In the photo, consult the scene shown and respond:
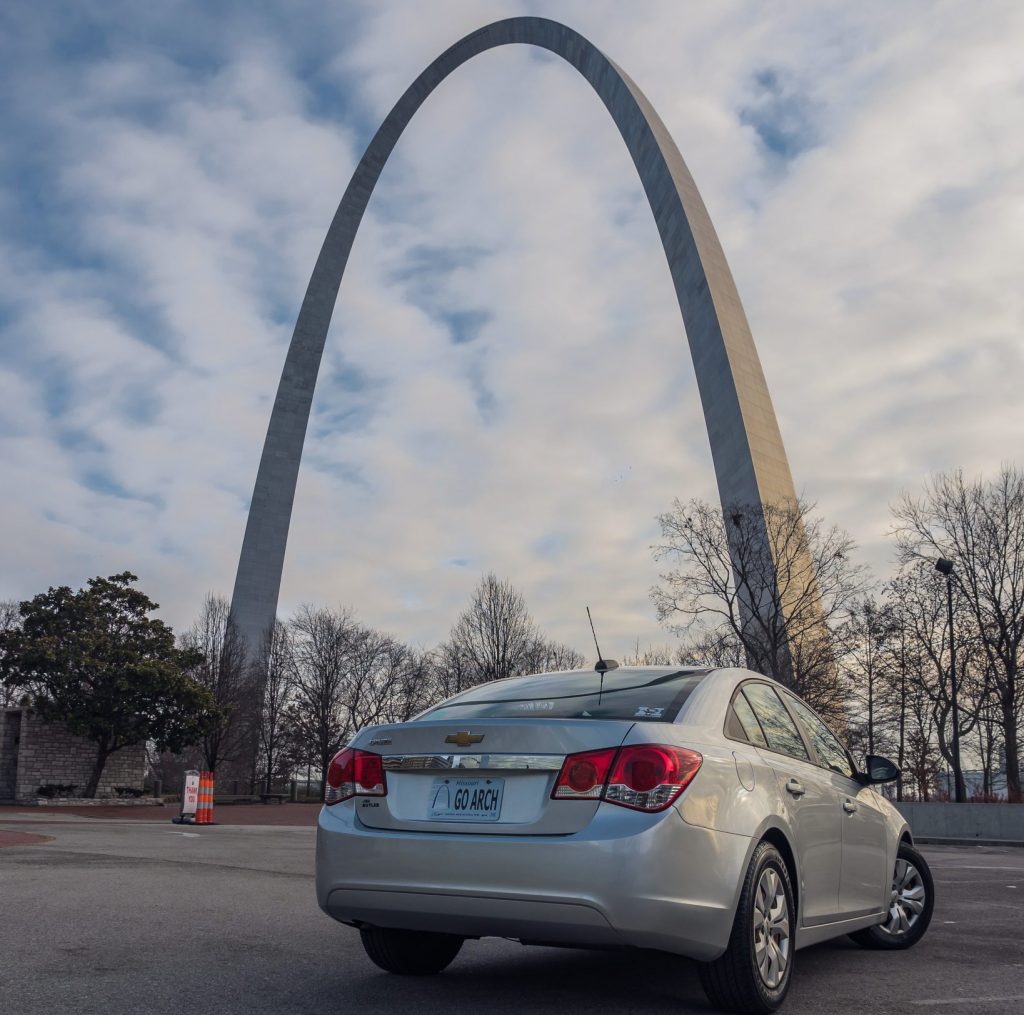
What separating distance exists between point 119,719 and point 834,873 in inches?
1436

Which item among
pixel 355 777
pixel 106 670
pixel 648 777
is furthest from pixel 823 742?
pixel 106 670

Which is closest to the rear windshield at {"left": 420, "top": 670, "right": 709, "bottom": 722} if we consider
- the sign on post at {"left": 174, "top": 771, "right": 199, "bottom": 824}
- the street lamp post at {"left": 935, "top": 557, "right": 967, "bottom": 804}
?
the sign on post at {"left": 174, "top": 771, "right": 199, "bottom": 824}

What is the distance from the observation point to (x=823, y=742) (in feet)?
19.9

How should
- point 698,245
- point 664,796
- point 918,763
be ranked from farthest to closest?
1. point 918,763
2. point 698,245
3. point 664,796

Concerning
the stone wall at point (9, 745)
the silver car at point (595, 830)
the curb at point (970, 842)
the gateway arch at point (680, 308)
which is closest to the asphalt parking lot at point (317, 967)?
the silver car at point (595, 830)

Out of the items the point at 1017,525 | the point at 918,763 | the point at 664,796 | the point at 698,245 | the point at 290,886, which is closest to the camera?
the point at 664,796

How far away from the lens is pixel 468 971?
5.42 m

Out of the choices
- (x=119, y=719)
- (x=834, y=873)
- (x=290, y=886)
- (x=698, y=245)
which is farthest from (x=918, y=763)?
(x=834, y=873)

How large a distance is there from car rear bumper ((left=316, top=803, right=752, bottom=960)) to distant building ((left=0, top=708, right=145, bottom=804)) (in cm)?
3674

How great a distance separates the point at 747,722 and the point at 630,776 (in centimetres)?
109

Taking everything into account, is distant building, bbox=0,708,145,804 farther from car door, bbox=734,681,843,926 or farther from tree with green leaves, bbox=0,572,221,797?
car door, bbox=734,681,843,926

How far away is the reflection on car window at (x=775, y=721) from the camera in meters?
5.30

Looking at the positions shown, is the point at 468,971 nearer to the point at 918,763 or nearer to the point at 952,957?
the point at 952,957

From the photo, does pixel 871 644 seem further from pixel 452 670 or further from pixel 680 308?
pixel 452 670
